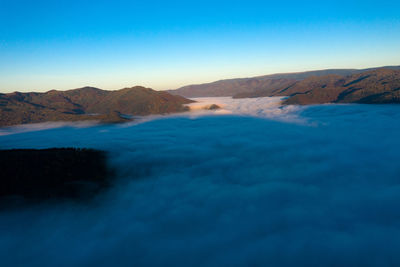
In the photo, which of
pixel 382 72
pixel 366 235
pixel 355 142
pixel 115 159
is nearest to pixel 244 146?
pixel 355 142

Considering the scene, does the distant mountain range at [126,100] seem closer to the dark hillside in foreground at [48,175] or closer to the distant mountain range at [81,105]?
the distant mountain range at [81,105]

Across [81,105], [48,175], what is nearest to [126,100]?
[81,105]

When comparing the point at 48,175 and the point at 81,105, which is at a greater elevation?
the point at 81,105

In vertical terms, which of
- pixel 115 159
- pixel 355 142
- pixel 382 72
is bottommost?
pixel 355 142

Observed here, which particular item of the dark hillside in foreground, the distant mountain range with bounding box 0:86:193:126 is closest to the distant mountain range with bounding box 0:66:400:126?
the distant mountain range with bounding box 0:86:193:126

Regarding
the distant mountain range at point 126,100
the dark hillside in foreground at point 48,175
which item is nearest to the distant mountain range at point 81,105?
the distant mountain range at point 126,100

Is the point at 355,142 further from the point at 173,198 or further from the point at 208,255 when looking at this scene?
the point at 208,255

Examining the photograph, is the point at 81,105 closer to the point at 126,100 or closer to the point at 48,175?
the point at 126,100
